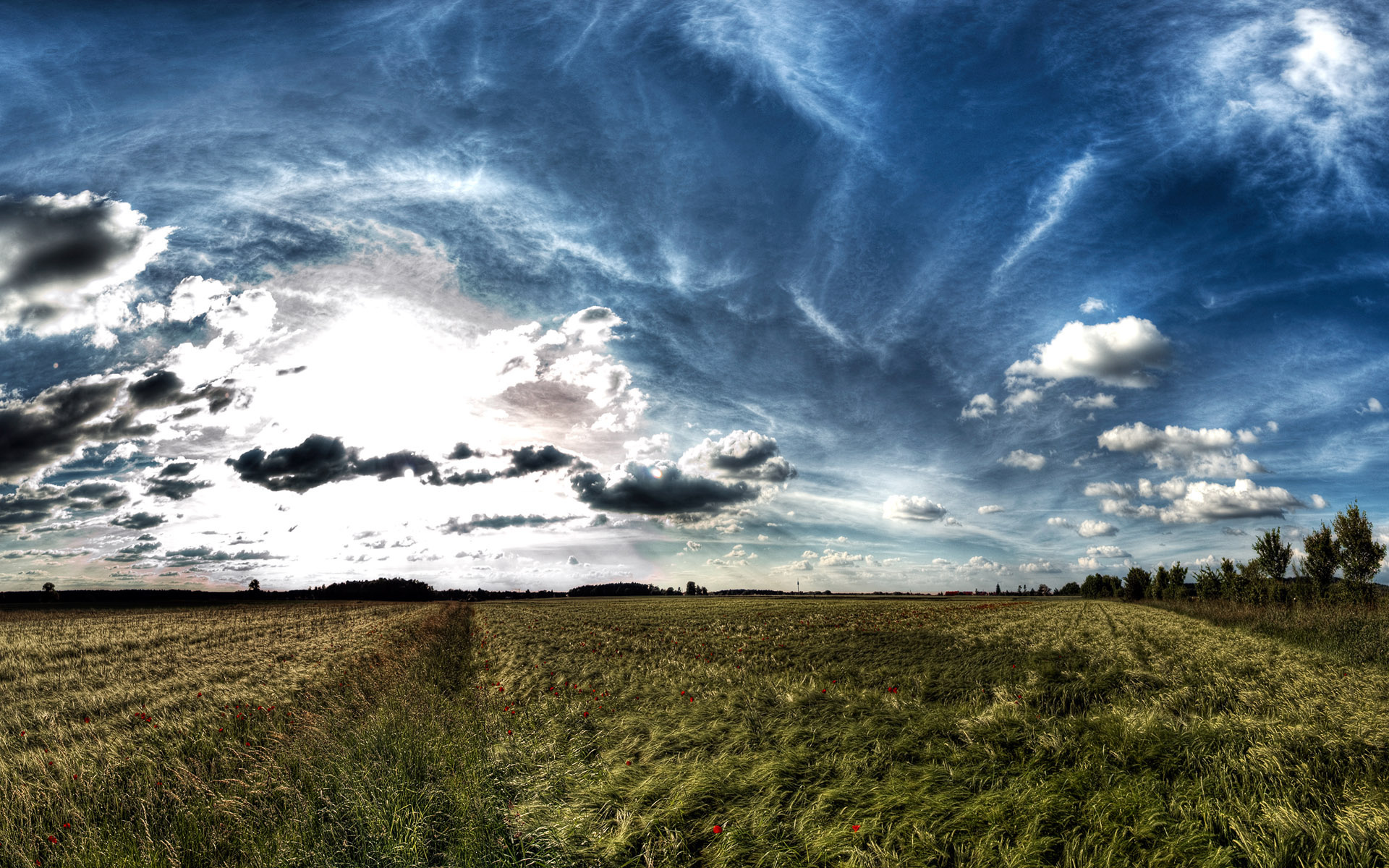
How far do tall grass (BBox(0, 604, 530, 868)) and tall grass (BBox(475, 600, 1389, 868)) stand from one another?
847mm

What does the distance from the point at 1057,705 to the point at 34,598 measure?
156 metres

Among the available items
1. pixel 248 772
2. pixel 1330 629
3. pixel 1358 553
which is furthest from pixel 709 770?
pixel 1358 553

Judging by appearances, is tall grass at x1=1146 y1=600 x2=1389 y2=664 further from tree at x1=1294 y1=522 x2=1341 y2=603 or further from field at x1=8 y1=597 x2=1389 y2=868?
tree at x1=1294 y1=522 x2=1341 y2=603

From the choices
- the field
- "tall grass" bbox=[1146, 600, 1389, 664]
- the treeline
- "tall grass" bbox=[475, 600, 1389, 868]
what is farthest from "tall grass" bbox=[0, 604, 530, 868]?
the treeline

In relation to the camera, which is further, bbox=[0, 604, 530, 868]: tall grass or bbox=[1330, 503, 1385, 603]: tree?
bbox=[1330, 503, 1385, 603]: tree

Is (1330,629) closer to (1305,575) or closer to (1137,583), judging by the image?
(1305,575)

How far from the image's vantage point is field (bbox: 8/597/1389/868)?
16.8ft

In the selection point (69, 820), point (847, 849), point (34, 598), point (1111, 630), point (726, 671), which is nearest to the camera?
point (847, 849)

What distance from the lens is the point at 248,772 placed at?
7.27 meters

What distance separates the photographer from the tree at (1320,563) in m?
54.4

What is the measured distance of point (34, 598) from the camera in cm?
10119

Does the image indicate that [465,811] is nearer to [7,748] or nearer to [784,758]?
[784,758]

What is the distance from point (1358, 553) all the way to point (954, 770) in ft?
230

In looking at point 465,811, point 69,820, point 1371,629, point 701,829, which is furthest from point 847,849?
point 1371,629
